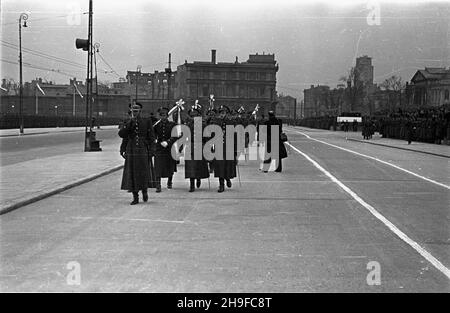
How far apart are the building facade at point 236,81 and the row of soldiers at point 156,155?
10396 cm

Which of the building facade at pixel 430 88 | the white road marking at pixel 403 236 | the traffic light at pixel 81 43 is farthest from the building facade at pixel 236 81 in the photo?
the white road marking at pixel 403 236

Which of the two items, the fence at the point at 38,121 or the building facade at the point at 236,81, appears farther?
the building facade at the point at 236,81

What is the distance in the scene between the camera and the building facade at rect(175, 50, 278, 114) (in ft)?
395

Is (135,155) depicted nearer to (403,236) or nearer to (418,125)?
(403,236)

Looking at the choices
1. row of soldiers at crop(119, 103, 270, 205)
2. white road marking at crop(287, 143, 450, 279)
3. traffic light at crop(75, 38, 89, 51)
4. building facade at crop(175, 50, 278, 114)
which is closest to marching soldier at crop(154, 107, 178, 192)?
row of soldiers at crop(119, 103, 270, 205)

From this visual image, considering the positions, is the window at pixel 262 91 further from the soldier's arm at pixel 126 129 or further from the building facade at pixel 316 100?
the soldier's arm at pixel 126 129

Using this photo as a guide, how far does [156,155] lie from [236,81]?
110 metres

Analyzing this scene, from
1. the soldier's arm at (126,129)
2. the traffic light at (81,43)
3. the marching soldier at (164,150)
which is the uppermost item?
the traffic light at (81,43)

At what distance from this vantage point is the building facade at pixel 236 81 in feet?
395

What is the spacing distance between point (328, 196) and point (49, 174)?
8.48 meters

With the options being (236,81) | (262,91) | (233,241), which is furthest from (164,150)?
(262,91)

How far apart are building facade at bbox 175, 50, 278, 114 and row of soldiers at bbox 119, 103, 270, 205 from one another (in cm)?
10396

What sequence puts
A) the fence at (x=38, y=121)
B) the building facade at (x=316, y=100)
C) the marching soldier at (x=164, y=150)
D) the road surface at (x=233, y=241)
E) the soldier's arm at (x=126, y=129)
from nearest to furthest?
the road surface at (x=233, y=241)
the soldier's arm at (x=126, y=129)
the marching soldier at (x=164, y=150)
the fence at (x=38, y=121)
the building facade at (x=316, y=100)

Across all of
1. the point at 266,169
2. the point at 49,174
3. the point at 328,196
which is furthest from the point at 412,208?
the point at 49,174
